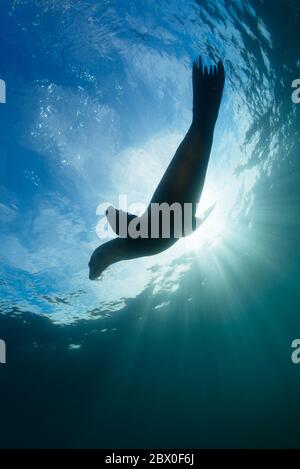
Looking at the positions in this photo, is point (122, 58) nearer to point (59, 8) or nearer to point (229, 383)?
point (59, 8)

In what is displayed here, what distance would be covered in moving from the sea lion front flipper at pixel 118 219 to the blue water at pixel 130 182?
21.7ft

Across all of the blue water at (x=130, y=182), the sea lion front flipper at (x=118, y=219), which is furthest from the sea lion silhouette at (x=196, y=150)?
the blue water at (x=130, y=182)

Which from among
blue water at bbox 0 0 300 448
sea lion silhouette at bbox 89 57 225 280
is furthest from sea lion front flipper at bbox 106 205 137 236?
blue water at bbox 0 0 300 448

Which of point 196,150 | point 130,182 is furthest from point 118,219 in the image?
point 130,182

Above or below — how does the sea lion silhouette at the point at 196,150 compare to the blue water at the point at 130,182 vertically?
below

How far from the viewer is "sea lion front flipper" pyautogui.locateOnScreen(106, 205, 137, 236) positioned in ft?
6.44

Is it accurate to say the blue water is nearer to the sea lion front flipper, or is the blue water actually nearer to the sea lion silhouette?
the sea lion silhouette

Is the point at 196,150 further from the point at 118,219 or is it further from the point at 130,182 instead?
the point at 130,182

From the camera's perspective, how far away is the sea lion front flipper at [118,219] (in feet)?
6.44

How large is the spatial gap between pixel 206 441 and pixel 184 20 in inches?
2023

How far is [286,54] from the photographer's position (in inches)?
→ 360

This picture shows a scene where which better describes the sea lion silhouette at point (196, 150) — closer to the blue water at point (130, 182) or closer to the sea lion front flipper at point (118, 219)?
the sea lion front flipper at point (118, 219)
